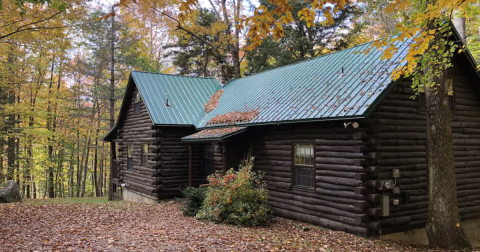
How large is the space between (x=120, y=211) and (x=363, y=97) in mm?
9671

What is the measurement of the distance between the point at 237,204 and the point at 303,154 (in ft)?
9.01

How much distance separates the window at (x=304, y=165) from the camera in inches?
432

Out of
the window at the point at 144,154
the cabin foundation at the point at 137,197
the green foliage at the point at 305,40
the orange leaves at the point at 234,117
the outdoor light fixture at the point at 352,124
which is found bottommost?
the cabin foundation at the point at 137,197

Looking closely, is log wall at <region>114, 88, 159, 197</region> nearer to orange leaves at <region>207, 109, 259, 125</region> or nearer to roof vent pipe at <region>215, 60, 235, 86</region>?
orange leaves at <region>207, 109, 259, 125</region>

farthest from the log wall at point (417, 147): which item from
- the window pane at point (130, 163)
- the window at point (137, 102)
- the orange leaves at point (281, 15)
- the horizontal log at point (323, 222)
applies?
the window pane at point (130, 163)

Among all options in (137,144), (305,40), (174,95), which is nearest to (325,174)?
(174,95)

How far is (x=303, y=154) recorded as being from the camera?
11.3 metres

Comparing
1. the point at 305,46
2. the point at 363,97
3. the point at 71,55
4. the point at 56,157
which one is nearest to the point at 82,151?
the point at 56,157

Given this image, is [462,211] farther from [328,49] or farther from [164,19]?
[164,19]

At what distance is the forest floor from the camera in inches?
300

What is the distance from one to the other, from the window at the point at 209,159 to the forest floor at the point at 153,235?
4255 millimetres

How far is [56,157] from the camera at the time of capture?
89.6 feet

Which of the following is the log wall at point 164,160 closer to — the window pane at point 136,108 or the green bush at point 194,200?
the window pane at point 136,108

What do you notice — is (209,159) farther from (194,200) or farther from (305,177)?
(305,177)
